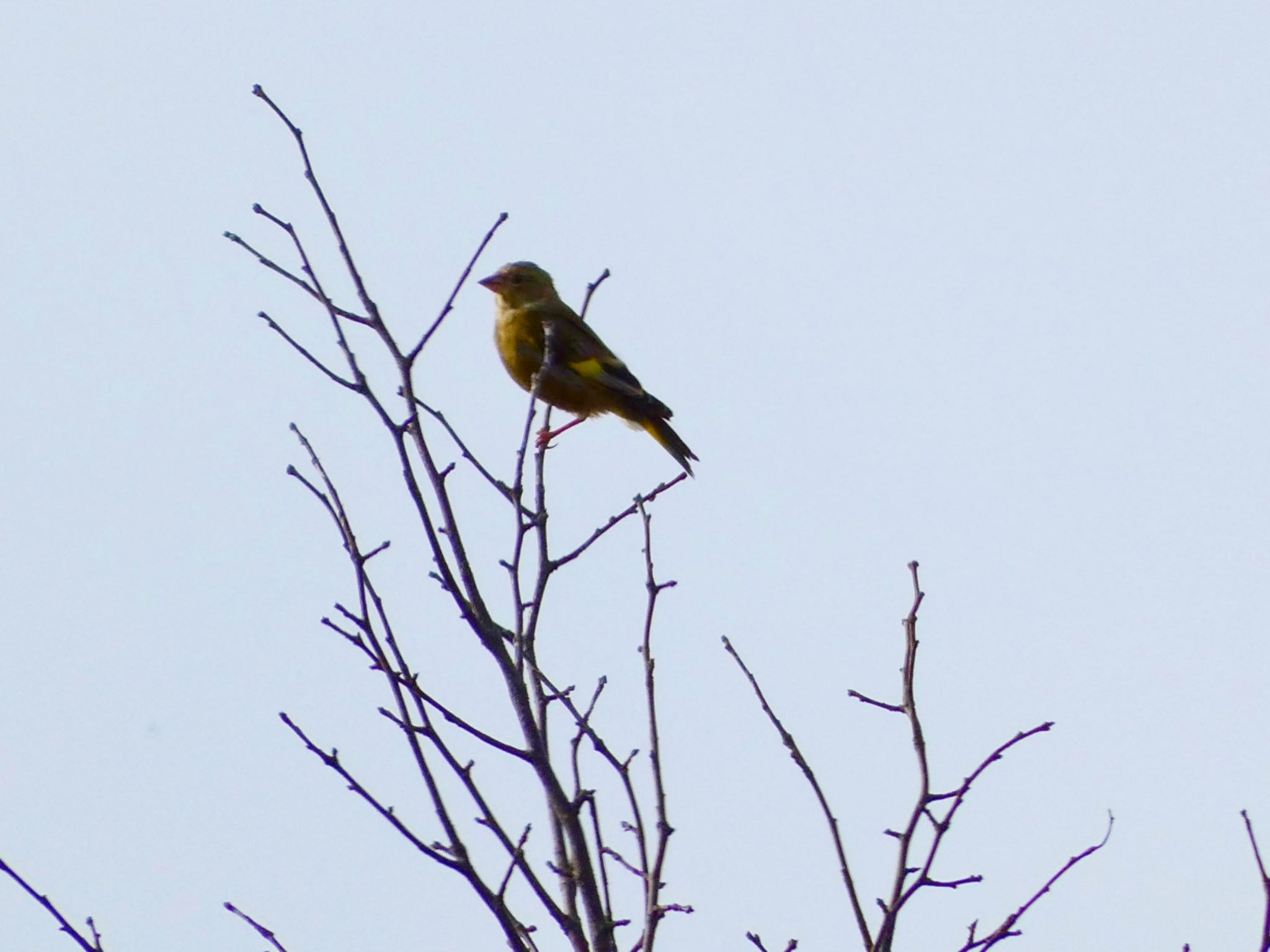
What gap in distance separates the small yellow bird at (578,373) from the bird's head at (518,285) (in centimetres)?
29

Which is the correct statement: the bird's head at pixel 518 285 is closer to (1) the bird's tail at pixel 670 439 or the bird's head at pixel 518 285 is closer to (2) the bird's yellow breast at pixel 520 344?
(2) the bird's yellow breast at pixel 520 344

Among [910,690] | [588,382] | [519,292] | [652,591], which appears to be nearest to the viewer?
[910,690]

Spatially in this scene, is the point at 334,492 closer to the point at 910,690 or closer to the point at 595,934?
the point at 595,934

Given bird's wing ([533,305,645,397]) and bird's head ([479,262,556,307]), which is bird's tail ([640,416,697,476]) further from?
bird's head ([479,262,556,307])

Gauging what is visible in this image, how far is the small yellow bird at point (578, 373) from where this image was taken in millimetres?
7977

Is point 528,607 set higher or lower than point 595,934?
higher

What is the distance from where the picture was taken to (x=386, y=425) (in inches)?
140

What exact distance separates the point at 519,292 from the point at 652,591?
532cm

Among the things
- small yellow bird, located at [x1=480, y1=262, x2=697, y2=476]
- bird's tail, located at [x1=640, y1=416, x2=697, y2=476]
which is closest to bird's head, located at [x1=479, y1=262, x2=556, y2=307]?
small yellow bird, located at [x1=480, y1=262, x2=697, y2=476]

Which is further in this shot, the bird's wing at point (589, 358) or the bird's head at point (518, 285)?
the bird's head at point (518, 285)

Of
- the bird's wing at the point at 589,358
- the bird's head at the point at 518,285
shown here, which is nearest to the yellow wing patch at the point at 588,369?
the bird's wing at the point at 589,358

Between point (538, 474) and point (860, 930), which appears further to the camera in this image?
point (538, 474)

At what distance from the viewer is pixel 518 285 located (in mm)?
8969

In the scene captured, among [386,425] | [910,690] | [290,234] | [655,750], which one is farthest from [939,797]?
[290,234]
